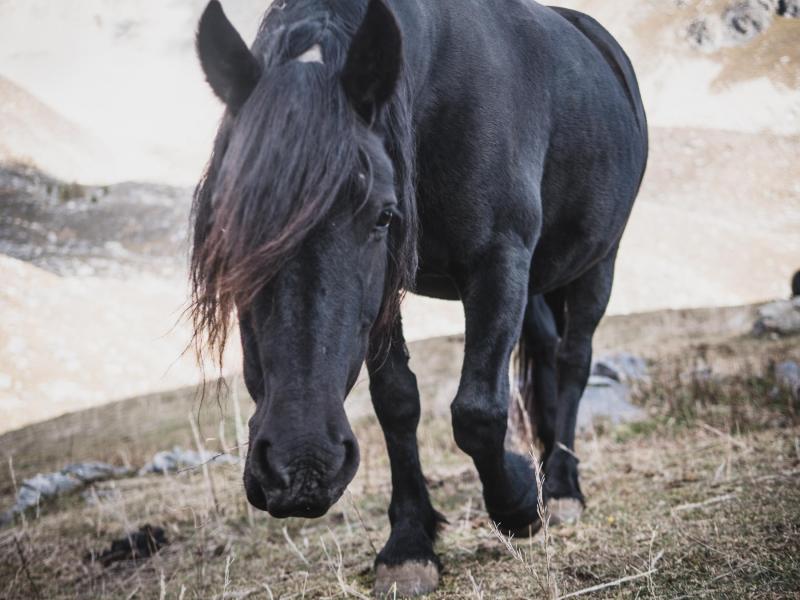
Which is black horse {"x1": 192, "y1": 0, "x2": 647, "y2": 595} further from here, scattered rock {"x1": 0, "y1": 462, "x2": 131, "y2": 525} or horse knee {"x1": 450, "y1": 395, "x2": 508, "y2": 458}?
scattered rock {"x1": 0, "y1": 462, "x2": 131, "y2": 525}

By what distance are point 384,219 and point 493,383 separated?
2.66 ft

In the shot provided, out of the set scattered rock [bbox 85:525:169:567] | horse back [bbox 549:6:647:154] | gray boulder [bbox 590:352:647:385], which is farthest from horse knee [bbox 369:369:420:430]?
gray boulder [bbox 590:352:647:385]

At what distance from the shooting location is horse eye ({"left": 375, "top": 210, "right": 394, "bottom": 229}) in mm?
1734

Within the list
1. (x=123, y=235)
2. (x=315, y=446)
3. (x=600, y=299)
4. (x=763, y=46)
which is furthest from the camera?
(x=763, y=46)

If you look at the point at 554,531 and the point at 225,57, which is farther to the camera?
the point at 554,531

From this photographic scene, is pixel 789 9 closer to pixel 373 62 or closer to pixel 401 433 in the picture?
pixel 401 433

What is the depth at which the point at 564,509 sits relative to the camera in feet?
10.2

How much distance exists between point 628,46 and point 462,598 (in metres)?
69.8

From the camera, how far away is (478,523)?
2.98 metres

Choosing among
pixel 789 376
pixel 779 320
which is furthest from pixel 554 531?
pixel 779 320

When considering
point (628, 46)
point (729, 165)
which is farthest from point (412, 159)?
point (628, 46)

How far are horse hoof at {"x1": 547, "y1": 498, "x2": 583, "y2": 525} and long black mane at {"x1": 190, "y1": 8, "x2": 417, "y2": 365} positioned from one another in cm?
187

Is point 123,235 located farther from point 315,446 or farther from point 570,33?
point 315,446

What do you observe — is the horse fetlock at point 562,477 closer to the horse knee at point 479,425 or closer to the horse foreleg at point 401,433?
the horse foreleg at point 401,433
